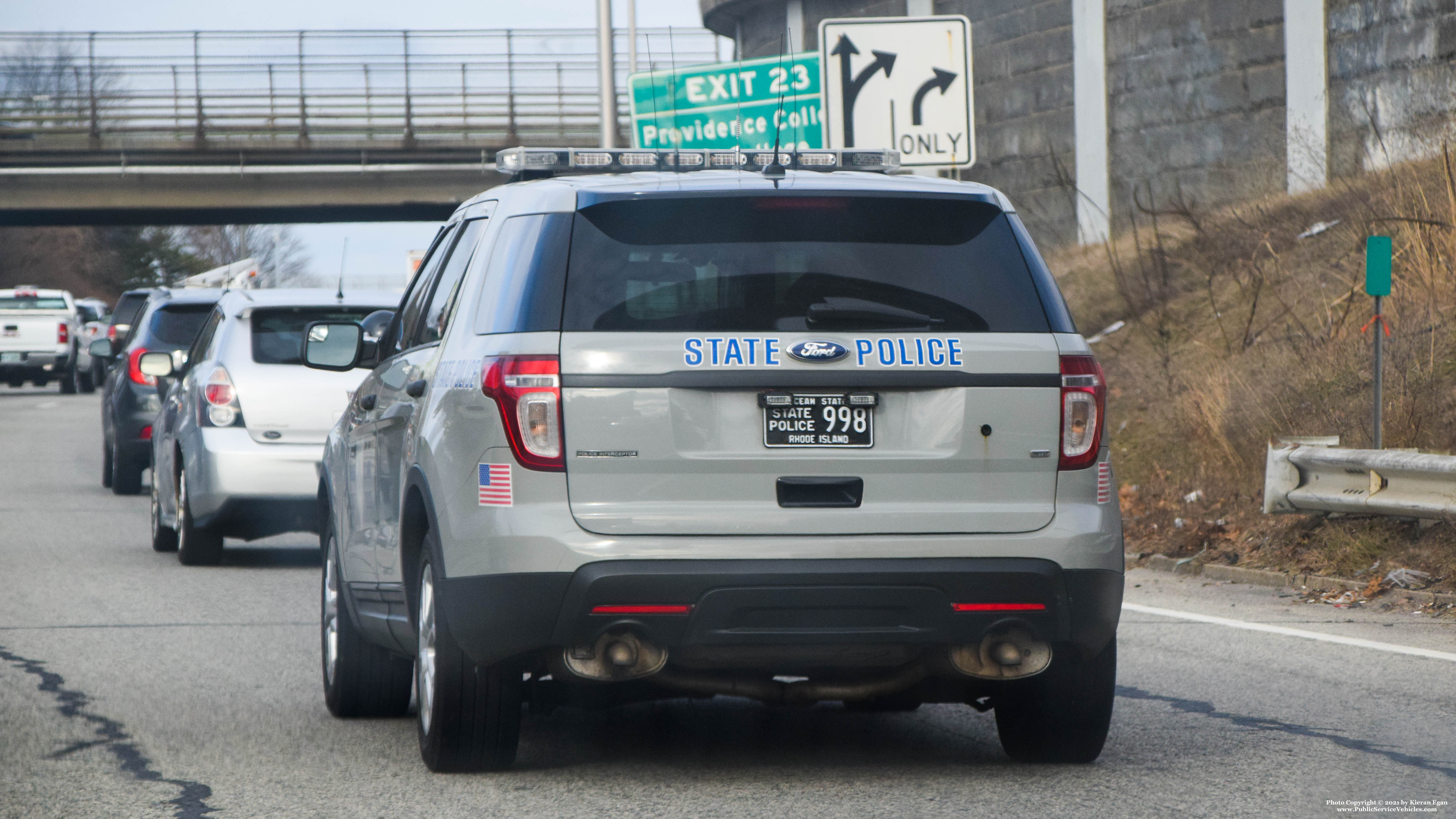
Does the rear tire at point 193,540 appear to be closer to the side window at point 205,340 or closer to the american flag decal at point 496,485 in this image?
the side window at point 205,340

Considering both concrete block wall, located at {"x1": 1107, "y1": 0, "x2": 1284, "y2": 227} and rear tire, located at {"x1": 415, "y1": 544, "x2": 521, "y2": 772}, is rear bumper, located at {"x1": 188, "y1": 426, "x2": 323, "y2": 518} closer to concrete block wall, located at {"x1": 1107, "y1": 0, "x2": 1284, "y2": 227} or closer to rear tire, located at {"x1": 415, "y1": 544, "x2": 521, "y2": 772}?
rear tire, located at {"x1": 415, "y1": 544, "x2": 521, "y2": 772}

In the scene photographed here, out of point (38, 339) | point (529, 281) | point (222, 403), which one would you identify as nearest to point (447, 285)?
point (529, 281)

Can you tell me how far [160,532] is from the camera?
1324 cm

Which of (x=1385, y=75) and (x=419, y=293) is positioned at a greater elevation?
(x=1385, y=75)

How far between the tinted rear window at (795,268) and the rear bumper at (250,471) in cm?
686

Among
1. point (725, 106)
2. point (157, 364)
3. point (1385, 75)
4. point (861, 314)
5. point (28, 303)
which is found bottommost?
point (157, 364)

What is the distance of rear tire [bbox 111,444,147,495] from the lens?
1770cm

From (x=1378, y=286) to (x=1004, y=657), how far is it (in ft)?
23.9

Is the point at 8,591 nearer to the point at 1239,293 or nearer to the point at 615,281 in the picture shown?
the point at 615,281

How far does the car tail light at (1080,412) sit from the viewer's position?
17.9 feet

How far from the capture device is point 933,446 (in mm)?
5352

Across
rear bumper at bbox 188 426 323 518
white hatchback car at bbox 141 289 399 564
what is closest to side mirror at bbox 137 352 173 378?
white hatchback car at bbox 141 289 399 564

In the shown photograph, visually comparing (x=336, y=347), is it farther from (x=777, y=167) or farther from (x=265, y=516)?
(x=265, y=516)

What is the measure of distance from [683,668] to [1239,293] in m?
14.7
